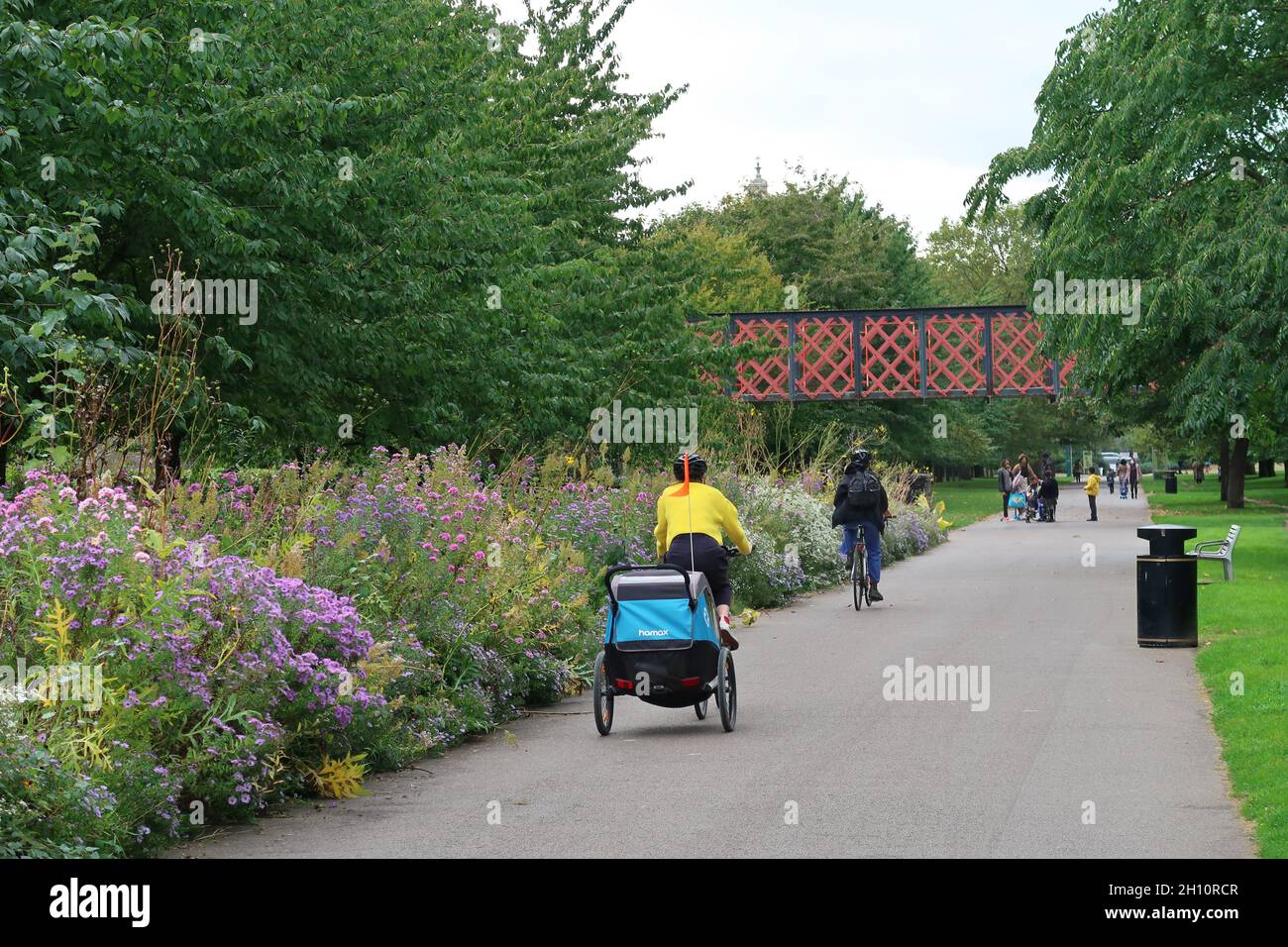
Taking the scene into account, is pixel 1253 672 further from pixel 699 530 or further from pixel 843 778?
pixel 843 778

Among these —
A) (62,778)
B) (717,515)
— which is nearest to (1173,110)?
(717,515)

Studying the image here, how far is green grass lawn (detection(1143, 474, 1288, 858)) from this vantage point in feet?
26.5

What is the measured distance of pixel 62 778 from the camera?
671 centimetres

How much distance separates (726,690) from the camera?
35.4 feet

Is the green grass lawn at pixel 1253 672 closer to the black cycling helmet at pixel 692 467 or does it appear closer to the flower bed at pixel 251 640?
the black cycling helmet at pixel 692 467

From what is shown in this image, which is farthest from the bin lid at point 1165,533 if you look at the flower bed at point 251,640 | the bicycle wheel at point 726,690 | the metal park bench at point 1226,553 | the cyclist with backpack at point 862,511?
the metal park bench at point 1226,553

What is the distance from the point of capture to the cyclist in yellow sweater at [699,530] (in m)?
11.5

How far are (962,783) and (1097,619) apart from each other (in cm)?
1014

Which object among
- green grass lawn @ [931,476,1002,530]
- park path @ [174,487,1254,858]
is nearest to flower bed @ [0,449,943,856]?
park path @ [174,487,1254,858]

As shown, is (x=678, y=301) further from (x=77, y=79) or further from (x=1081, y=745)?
(x=1081, y=745)

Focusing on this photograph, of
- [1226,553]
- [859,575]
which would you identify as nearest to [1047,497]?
[1226,553]

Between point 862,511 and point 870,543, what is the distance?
44 cm

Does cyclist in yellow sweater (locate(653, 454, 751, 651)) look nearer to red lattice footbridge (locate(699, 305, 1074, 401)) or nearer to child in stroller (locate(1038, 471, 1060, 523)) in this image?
Result: child in stroller (locate(1038, 471, 1060, 523))

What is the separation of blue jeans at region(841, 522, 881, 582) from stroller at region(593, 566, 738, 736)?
965 centimetres
